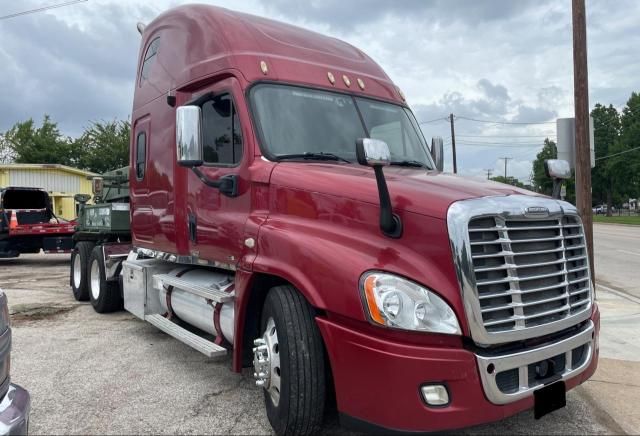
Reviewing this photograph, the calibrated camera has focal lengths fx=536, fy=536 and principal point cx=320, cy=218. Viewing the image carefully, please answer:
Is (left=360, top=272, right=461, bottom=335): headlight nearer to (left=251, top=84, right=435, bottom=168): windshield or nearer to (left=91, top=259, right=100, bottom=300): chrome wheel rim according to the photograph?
(left=251, top=84, right=435, bottom=168): windshield

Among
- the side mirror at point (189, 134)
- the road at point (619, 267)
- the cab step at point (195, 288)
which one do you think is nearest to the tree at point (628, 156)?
the road at point (619, 267)

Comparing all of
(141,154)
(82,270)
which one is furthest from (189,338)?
(82,270)

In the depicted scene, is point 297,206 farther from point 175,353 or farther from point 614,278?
point 614,278

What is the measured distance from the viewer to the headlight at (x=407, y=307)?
2.77 metres

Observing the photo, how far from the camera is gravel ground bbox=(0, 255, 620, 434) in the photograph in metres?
3.67

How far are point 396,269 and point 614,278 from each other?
10136 mm

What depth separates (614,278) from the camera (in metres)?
11.2

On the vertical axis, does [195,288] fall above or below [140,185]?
below

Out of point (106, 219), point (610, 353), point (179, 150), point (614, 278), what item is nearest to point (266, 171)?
point (179, 150)

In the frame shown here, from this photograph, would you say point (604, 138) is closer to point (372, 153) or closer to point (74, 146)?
point (74, 146)

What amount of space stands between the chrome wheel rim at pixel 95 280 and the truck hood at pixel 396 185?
502cm

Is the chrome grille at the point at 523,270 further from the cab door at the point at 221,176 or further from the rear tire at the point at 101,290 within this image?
the rear tire at the point at 101,290

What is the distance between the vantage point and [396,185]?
10.6 feet

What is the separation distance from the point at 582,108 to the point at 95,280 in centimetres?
775
